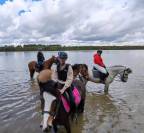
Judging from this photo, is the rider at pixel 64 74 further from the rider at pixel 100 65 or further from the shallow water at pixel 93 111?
the rider at pixel 100 65

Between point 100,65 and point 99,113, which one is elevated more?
point 100,65

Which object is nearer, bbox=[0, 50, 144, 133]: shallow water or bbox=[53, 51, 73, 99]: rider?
bbox=[53, 51, 73, 99]: rider

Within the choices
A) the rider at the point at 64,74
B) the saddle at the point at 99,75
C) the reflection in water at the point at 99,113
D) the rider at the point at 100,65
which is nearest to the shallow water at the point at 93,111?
the reflection in water at the point at 99,113

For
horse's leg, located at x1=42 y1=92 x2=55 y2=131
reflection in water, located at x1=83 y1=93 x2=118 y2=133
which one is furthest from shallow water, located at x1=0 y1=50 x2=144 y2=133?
horse's leg, located at x1=42 y1=92 x2=55 y2=131

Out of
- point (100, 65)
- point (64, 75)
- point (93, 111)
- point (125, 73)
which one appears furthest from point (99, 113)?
point (125, 73)

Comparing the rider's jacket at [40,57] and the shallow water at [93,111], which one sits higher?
the rider's jacket at [40,57]

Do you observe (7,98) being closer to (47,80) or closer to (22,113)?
(22,113)

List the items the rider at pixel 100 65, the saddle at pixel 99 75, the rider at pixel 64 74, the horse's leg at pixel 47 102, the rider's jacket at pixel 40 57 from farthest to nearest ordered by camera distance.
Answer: the rider's jacket at pixel 40 57 → the saddle at pixel 99 75 → the rider at pixel 100 65 → the rider at pixel 64 74 → the horse's leg at pixel 47 102

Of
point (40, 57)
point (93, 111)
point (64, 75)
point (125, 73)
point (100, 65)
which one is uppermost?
point (64, 75)

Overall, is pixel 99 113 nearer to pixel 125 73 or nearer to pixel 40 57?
pixel 125 73

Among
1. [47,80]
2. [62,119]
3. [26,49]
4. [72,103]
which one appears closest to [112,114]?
[72,103]

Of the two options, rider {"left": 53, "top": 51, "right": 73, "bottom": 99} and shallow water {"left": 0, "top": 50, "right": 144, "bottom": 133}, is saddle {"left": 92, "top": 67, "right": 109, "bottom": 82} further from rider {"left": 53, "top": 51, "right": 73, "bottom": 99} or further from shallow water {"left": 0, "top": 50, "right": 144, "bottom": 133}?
rider {"left": 53, "top": 51, "right": 73, "bottom": 99}

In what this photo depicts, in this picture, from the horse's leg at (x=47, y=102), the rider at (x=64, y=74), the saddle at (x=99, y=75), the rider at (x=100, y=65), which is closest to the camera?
the horse's leg at (x=47, y=102)

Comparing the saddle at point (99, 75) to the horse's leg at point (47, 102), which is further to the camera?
the saddle at point (99, 75)
